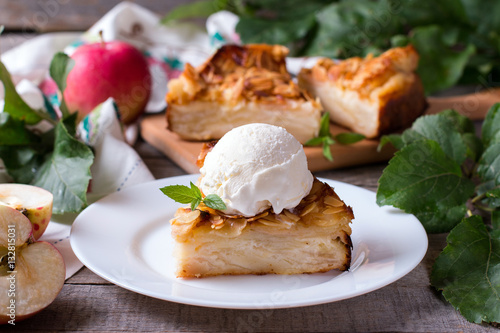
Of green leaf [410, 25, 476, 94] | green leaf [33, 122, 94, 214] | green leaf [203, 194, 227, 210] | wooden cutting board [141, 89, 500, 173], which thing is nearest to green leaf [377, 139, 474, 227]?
green leaf [203, 194, 227, 210]

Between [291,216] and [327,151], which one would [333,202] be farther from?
[327,151]

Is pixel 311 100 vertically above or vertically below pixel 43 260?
below

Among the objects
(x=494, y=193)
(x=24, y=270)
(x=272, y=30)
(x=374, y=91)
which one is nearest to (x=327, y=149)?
(x=374, y=91)

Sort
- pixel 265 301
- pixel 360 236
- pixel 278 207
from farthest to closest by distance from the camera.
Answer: pixel 360 236
pixel 278 207
pixel 265 301

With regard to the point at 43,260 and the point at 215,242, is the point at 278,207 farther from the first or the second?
the point at 43,260

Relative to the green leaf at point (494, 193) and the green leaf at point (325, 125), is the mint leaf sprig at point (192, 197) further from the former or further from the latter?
the green leaf at point (325, 125)

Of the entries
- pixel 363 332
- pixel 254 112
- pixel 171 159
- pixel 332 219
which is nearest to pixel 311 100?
pixel 254 112

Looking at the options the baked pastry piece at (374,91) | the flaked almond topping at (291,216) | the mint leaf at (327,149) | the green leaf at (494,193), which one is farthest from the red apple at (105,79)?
the green leaf at (494,193)
